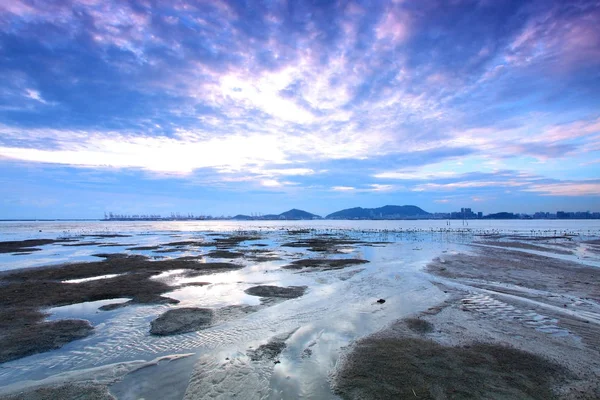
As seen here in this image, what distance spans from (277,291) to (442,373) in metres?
12.7

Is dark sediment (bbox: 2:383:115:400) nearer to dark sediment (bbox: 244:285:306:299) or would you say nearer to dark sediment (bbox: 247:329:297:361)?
dark sediment (bbox: 247:329:297:361)

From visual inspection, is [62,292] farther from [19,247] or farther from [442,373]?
[19,247]

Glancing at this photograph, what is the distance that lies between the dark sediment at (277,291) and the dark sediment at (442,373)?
8.56 metres

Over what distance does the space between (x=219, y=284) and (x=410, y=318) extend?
13914 millimetres

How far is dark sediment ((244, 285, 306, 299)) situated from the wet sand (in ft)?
24.7

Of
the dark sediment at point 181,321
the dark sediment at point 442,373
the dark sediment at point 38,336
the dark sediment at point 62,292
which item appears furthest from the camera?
the dark sediment at point 181,321

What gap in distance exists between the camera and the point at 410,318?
14.7m

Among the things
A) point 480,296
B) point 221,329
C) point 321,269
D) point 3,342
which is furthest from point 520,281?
point 3,342

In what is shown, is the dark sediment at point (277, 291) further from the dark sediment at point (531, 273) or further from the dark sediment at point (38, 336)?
the dark sediment at point (531, 273)

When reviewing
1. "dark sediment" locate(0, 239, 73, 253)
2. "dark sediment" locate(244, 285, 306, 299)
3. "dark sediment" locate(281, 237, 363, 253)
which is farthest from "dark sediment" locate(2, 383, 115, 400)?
"dark sediment" locate(0, 239, 73, 253)

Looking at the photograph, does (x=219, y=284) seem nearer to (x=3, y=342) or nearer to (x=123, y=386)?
(x=3, y=342)

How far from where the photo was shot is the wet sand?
27.9 ft

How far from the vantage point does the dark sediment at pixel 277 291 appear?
771 inches

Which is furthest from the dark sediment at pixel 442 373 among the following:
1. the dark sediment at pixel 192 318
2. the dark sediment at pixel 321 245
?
the dark sediment at pixel 321 245
